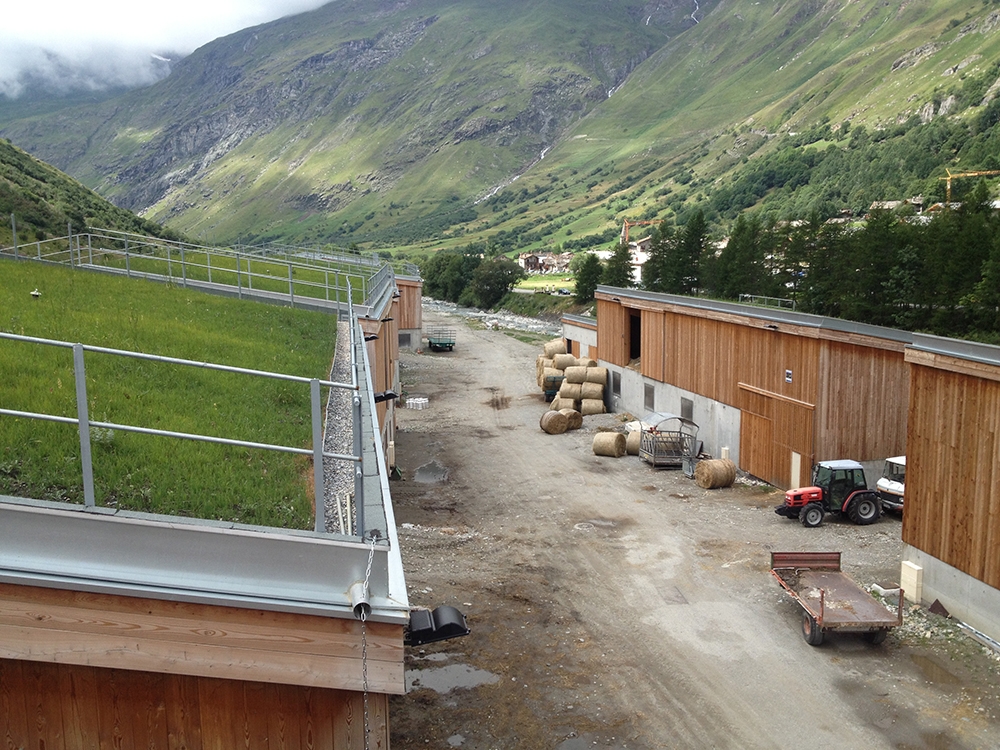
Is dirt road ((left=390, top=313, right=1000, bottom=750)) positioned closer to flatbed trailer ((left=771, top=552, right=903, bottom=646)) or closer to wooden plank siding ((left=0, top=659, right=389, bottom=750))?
flatbed trailer ((left=771, top=552, right=903, bottom=646))

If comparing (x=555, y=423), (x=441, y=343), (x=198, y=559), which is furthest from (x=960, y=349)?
(x=441, y=343)

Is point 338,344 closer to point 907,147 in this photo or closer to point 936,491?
point 936,491

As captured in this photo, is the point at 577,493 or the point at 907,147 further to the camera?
the point at 907,147

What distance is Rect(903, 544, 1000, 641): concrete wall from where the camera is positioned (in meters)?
14.6

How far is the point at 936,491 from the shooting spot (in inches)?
630

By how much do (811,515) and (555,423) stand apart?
15.0 m

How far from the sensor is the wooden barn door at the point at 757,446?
26.1 m

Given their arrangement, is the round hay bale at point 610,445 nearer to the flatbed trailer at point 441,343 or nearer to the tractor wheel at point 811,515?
the tractor wheel at point 811,515

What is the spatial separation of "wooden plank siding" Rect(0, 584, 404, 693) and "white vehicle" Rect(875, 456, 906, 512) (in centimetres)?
2063

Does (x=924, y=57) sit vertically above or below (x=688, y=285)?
above

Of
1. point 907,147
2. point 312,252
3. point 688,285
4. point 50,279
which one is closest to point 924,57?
point 907,147

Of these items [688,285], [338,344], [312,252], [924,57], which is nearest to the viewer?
[338,344]

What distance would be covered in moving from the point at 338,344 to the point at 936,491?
1445 cm

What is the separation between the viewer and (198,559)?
5.61 metres
